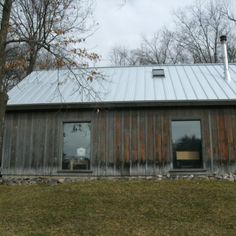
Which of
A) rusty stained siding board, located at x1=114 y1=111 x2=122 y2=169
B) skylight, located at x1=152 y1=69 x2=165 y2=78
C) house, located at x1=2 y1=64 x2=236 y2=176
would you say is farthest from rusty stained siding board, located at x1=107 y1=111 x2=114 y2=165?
skylight, located at x1=152 y1=69 x2=165 y2=78

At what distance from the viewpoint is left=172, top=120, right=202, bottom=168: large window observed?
12.7 meters

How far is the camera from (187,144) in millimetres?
12789

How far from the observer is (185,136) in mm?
12875

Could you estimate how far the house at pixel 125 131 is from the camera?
499 inches

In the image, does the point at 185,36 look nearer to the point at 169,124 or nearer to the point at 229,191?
the point at 169,124

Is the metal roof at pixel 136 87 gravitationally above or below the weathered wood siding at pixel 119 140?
above

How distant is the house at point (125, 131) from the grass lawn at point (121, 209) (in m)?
1.62

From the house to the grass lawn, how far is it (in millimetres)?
1621

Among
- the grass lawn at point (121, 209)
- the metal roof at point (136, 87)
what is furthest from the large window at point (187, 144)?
the grass lawn at point (121, 209)

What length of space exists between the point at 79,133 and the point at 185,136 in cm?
371

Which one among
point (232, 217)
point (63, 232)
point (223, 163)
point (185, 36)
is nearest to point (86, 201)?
point (63, 232)

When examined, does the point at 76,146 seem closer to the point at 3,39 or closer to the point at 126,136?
the point at 126,136

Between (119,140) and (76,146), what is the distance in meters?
1.57

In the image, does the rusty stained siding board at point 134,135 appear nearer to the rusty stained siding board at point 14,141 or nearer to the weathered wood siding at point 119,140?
the weathered wood siding at point 119,140
